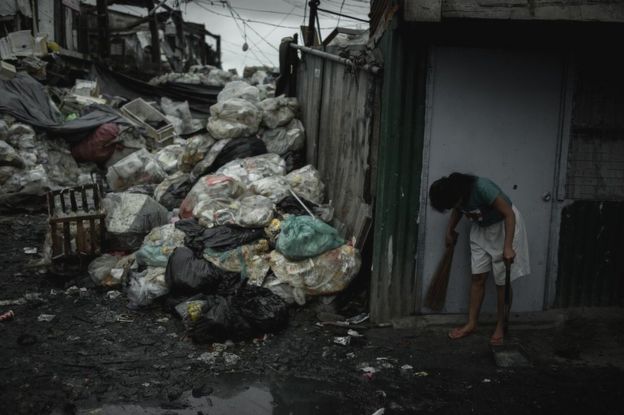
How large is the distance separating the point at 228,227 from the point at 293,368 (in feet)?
6.05

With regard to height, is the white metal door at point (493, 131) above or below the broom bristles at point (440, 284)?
above

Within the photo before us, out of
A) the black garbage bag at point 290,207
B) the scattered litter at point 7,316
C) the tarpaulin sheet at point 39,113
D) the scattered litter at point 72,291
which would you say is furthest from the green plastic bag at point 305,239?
the tarpaulin sheet at point 39,113

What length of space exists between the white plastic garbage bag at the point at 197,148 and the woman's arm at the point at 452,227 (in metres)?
4.10

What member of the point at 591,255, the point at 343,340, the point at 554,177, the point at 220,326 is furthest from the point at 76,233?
the point at 591,255

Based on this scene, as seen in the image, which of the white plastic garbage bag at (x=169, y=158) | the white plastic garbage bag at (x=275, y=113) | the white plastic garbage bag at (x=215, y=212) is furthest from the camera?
the white plastic garbage bag at (x=169, y=158)

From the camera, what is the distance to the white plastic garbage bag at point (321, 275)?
501 cm

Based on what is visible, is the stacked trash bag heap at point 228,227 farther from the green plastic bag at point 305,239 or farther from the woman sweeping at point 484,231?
the woman sweeping at point 484,231

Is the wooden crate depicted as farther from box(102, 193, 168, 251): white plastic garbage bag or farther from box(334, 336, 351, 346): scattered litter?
box(334, 336, 351, 346): scattered litter

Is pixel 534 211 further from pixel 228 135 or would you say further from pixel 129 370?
pixel 228 135

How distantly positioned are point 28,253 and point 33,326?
2386 mm

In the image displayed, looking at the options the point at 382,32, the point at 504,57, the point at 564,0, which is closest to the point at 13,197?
the point at 382,32

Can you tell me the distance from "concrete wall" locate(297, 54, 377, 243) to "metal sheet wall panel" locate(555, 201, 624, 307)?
5.91ft

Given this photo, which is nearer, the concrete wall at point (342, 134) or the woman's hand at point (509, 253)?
the woman's hand at point (509, 253)

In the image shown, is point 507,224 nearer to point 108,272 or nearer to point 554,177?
point 554,177
